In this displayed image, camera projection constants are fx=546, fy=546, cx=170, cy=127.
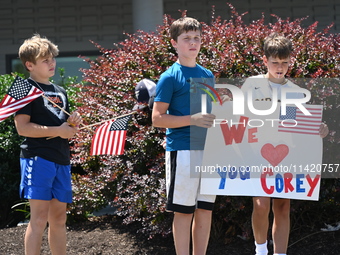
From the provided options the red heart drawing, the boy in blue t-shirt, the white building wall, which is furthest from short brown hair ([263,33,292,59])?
the white building wall

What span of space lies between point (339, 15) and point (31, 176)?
378 inches

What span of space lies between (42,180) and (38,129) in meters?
0.38

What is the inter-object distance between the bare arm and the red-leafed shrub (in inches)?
50.9

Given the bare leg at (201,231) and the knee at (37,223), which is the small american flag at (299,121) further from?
the knee at (37,223)

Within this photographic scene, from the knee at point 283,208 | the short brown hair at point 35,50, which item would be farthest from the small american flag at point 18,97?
the knee at point 283,208

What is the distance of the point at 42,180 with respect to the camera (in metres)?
4.11

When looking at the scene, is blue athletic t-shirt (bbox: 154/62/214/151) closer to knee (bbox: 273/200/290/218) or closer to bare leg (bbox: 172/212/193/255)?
bare leg (bbox: 172/212/193/255)

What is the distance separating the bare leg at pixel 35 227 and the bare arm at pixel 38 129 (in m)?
0.50

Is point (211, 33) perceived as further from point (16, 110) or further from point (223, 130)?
point (16, 110)

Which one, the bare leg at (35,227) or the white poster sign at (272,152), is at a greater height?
the white poster sign at (272,152)

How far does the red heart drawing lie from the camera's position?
14.1ft

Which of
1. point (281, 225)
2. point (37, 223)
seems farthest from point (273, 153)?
point (37, 223)

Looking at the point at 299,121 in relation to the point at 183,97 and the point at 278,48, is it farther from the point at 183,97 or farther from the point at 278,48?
the point at 183,97

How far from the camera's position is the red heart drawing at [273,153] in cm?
431
